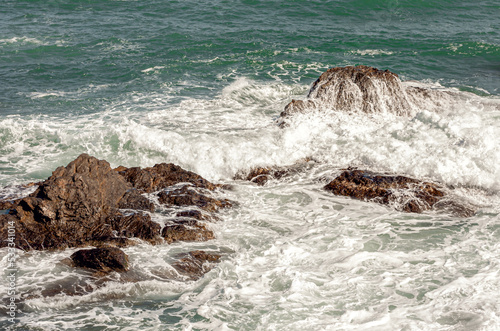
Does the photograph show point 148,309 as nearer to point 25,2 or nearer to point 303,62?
point 303,62

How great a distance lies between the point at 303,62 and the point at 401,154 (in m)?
10.2

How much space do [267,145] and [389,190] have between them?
363 cm

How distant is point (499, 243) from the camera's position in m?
9.23

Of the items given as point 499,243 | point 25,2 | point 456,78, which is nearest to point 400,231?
point 499,243

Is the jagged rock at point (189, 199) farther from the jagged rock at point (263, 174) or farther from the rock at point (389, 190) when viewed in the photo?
the rock at point (389, 190)

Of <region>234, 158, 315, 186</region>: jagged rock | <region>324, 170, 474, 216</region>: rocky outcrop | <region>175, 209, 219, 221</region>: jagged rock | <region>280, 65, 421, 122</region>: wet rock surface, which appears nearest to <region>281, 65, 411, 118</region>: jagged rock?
<region>280, 65, 421, 122</region>: wet rock surface

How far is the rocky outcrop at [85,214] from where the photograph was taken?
8.87 m

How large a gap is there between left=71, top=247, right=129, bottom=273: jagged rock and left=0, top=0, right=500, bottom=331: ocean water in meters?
0.19

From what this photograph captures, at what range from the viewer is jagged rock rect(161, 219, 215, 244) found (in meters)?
9.20

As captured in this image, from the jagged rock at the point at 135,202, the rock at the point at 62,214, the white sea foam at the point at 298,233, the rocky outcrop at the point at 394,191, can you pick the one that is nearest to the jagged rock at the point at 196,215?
the white sea foam at the point at 298,233

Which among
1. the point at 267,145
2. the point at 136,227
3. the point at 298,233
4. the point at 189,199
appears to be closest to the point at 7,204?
the point at 136,227

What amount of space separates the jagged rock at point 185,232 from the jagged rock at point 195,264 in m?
0.54

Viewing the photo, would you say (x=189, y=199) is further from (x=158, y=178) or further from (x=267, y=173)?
(x=267, y=173)

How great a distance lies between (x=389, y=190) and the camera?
35.2 ft
